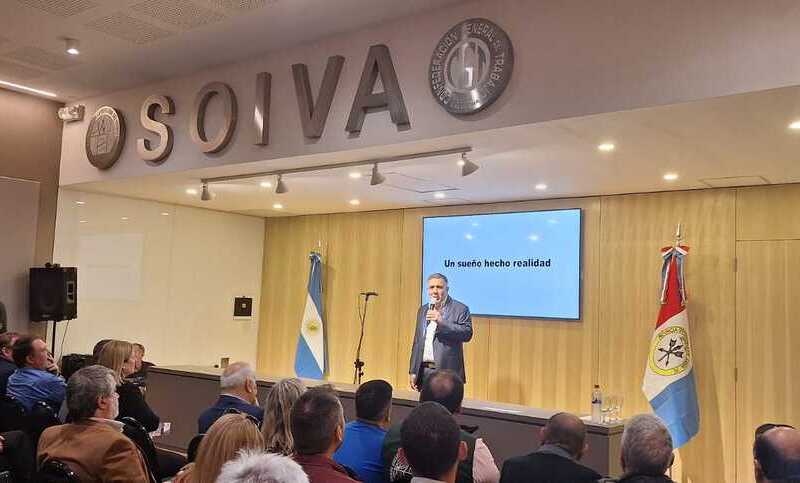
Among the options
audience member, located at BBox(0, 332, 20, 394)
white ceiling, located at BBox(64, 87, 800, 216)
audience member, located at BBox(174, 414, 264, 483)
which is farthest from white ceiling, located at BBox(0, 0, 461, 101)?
Answer: audience member, located at BBox(174, 414, 264, 483)

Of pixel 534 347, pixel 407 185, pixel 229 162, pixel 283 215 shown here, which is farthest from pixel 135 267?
pixel 534 347

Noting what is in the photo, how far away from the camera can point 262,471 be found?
1629mm

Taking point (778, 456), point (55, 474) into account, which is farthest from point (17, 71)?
point (778, 456)

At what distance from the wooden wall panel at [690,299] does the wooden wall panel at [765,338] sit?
0.09 m

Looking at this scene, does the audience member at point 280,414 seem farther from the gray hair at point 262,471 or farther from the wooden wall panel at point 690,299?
the wooden wall panel at point 690,299

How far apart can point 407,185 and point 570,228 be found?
166 cm

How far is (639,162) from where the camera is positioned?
5344mm

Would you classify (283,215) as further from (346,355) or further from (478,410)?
(478,410)

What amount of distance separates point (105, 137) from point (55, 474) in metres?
5.11

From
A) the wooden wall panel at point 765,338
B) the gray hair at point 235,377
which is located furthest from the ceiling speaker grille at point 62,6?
the wooden wall panel at point 765,338

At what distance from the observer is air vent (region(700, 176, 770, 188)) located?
18.7 feet

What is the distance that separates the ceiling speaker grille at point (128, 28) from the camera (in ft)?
16.9

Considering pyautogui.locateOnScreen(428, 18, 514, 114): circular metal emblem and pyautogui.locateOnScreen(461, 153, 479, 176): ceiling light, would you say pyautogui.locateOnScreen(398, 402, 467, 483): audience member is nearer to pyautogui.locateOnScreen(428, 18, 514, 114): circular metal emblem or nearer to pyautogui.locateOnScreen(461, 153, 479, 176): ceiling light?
→ pyautogui.locateOnScreen(428, 18, 514, 114): circular metal emblem

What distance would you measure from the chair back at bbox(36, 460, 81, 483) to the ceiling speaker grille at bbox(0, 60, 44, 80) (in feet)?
15.8
